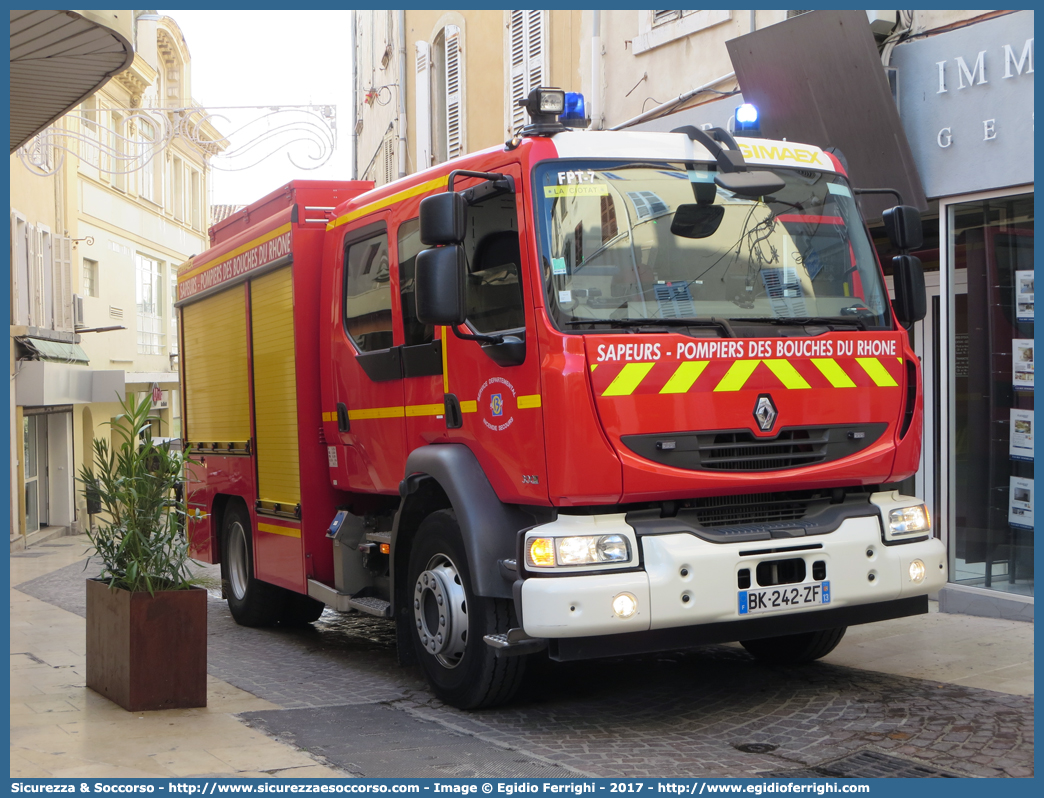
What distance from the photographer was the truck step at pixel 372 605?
6766 millimetres

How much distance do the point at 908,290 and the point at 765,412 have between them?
4.40 feet

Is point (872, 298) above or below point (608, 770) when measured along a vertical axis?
above

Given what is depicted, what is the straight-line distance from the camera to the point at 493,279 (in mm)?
5824

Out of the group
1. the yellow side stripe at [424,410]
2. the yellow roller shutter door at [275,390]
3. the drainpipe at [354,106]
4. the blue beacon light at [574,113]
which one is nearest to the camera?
the blue beacon light at [574,113]

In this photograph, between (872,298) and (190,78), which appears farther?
(190,78)

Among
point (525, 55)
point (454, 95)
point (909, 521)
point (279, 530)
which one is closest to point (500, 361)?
point (909, 521)

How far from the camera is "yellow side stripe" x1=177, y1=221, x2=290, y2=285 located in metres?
8.10

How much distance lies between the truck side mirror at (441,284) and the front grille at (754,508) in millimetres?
1422

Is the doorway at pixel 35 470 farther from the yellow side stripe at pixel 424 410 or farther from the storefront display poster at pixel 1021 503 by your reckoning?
the storefront display poster at pixel 1021 503

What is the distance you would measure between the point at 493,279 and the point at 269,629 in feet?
15.1

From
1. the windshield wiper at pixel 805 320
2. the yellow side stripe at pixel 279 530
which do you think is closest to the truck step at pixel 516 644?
the windshield wiper at pixel 805 320

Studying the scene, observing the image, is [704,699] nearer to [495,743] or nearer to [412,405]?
[495,743]

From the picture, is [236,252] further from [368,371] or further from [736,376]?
[736,376]

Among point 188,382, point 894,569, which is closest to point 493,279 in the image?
point 894,569
